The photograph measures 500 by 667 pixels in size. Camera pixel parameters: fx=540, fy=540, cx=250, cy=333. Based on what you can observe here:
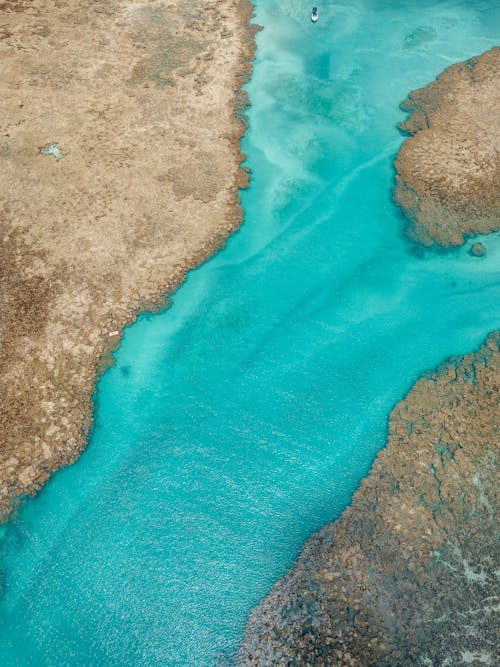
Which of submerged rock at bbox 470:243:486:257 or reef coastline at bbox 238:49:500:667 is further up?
submerged rock at bbox 470:243:486:257

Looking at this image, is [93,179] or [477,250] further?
[93,179]

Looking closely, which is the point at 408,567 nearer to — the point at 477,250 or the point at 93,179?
the point at 477,250

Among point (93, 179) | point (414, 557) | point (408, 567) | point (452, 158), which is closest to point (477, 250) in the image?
point (452, 158)

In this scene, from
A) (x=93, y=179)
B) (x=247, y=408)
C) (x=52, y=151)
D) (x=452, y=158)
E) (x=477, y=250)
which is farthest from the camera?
(x=452, y=158)

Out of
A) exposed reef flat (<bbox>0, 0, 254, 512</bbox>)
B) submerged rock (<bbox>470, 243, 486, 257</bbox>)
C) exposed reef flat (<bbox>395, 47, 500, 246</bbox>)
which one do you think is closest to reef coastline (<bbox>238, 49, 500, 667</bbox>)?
submerged rock (<bbox>470, 243, 486, 257</bbox>)

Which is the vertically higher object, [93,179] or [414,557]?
[93,179]

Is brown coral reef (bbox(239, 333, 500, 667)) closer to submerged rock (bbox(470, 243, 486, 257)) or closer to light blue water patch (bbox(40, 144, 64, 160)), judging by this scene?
submerged rock (bbox(470, 243, 486, 257))

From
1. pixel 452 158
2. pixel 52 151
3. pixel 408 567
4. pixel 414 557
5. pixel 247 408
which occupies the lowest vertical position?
pixel 408 567

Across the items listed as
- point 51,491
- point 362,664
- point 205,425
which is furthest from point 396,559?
point 51,491
